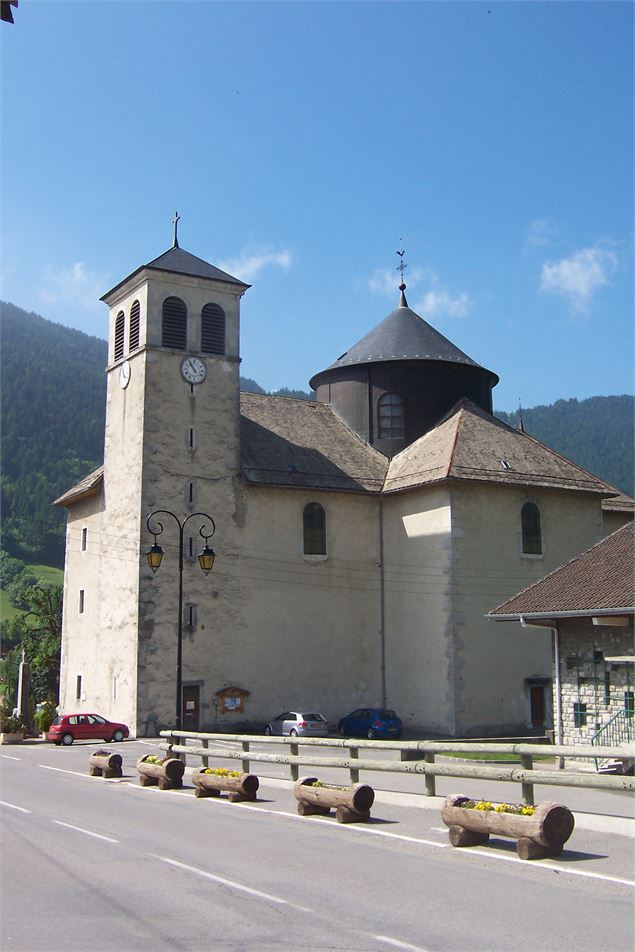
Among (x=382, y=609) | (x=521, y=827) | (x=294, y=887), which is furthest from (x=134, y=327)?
(x=294, y=887)

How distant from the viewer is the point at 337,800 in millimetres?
14438

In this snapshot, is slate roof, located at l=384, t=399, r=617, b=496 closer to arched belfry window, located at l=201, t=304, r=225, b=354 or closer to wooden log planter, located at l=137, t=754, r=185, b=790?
arched belfry window, located at l=201, t=304, r=225, b=354

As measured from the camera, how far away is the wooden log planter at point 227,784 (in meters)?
17.3

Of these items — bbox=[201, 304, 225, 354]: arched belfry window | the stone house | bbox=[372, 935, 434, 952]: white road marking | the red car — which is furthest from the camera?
bbox=[201, 304, 225, 354]: arched belfry window

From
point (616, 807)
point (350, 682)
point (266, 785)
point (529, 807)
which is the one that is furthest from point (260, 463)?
point (529, 807)

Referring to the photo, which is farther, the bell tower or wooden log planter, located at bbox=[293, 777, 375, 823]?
the bell tower

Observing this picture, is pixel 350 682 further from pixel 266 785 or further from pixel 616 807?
pixel 616 807

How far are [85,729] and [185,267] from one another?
18885 mm

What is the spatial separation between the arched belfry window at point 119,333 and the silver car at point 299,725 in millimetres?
16648

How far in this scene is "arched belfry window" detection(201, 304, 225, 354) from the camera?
40.5 metres

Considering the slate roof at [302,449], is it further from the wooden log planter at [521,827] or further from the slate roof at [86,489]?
the wooden log planter at [521,827]

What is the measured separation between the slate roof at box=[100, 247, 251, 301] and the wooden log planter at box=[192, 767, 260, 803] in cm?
2583

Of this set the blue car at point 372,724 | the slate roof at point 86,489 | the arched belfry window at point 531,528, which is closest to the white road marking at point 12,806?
the blue car at point 372,724

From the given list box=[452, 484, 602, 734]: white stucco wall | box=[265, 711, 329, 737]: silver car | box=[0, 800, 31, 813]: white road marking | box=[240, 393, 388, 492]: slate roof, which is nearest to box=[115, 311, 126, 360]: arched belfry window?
box=[240, 393, 388, 492]: slate roof
